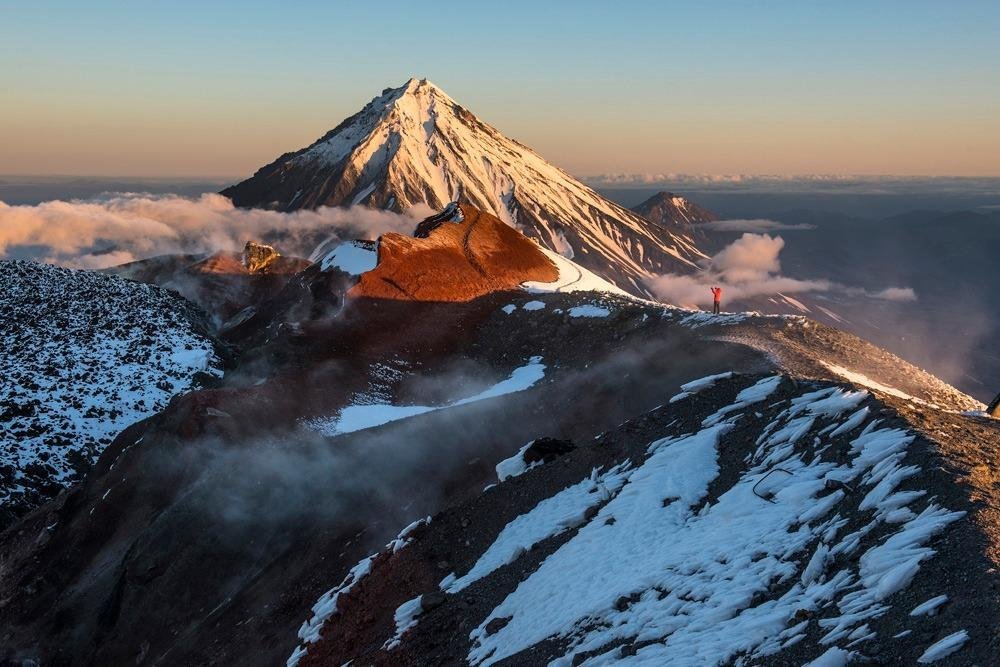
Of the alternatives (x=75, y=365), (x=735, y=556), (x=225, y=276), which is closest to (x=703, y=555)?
(x=735, y=556)

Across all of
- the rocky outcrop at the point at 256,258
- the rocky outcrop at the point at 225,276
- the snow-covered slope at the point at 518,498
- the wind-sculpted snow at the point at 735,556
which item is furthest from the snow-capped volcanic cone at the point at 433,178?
the wind-sculpted snow at the point at 735,556

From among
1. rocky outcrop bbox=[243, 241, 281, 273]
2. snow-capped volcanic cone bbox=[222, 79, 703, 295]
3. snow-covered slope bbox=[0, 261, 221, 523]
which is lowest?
snow-covered slope bbox=[0, 261, 221, 523]

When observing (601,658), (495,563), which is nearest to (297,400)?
(495,563)

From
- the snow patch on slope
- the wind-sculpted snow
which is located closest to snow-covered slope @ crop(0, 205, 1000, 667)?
the wind-sculpted snow

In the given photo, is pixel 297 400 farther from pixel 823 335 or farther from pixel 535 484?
pixel 823 335

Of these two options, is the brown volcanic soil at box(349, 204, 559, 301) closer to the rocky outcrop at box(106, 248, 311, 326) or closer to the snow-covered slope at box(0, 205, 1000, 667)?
the snow-covered slope at box(0, 205, 1000, 667)

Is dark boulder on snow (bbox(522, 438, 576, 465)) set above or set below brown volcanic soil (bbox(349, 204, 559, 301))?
below
